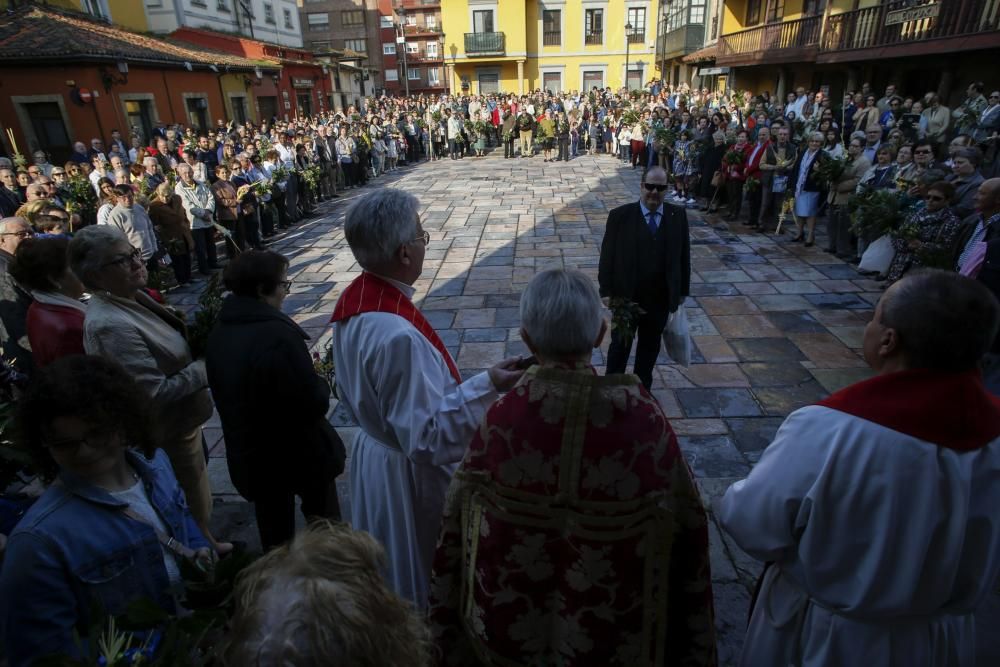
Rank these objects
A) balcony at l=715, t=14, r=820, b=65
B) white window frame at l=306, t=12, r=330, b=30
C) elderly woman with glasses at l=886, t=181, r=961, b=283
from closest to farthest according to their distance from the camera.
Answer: elderly woman with glasses at l=886, t=181, r=961, b=283
balcony at l=715, t=14, r=820, b=65
white window frame at l=306, t=12, r=330, b=30

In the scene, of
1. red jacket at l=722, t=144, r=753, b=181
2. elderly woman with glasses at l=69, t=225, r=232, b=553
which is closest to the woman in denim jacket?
elderly woman with glasses at l=69, t=225, r=232, b=553

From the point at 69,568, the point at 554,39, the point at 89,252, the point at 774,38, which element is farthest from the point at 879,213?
the point at 554,39

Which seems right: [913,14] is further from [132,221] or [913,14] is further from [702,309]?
[132,221]

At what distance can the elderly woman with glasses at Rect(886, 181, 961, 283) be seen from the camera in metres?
4.69

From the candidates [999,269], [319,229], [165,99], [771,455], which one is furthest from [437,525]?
[165,99]

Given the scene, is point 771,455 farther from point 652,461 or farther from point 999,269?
point 999,269

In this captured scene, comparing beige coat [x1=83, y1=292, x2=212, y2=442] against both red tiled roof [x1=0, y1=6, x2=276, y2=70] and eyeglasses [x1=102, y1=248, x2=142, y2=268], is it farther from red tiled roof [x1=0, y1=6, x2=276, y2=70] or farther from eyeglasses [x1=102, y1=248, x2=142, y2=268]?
red tiled roof [x1=0, y1=6, x2=276, y2=70]

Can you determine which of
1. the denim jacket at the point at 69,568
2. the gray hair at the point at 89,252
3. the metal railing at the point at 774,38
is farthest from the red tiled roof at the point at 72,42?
the metal railing at the point at 774,38

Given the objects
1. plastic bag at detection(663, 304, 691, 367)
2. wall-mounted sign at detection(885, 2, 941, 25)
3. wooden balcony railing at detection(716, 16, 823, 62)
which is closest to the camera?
plastic bag at detection(663, 304, 691, 367)

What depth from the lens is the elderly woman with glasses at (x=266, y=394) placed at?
2.02m

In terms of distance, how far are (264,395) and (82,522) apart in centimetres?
75

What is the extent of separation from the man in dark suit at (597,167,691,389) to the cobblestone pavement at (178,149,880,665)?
87cm

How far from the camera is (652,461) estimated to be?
49.7 inches

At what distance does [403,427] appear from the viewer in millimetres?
1665
